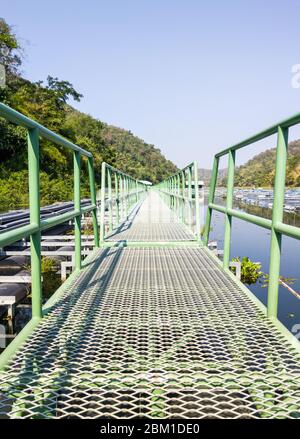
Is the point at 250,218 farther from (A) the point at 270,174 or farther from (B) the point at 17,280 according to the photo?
(A) the point at 270,174

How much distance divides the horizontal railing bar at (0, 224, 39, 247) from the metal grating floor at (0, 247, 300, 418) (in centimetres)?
48

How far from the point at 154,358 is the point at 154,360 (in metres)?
0.01

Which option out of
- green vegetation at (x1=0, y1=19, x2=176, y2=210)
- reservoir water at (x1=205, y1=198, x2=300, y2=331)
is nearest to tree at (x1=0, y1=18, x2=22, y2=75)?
green vegetation at (x1=0, y1=19, x2=176, y2=210)

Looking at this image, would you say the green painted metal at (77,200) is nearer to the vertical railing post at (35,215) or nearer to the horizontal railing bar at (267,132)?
the vertical railing post at (35,215)

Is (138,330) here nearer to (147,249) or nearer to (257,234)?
(147,249)

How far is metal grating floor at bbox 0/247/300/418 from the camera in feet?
4.74

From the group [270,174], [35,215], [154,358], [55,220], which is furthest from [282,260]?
[270,174]

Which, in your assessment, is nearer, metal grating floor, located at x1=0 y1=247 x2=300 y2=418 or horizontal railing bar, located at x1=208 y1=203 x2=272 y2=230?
metal grating floor, located at x1=0 y1=247 x2=300 y2=418

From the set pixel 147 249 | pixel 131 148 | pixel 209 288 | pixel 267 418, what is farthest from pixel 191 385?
pixel 131 148

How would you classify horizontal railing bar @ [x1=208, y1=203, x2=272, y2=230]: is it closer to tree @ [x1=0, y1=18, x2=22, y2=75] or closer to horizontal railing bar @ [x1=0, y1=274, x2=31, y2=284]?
horizontal railing bar @ [x1=0, y1=274, x2=31, y2=284]

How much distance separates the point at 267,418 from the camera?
53.9 inches

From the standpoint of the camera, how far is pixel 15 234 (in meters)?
1.80

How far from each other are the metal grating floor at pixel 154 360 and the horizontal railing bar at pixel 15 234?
476 mm

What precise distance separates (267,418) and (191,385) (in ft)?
0.93
